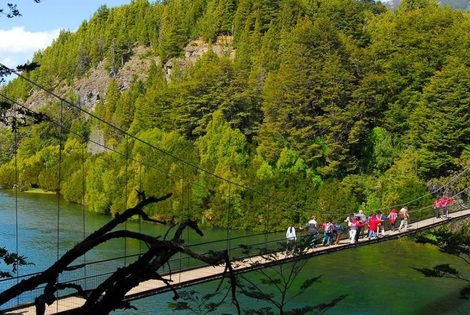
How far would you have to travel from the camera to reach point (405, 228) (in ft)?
45.9

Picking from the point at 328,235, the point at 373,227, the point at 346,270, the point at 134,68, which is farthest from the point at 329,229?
the point at 134,68

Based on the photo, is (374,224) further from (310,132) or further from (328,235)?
(310,132)

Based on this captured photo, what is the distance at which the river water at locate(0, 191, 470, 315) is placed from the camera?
12.0 meters

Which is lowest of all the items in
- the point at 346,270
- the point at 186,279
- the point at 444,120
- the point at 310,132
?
the point at 346,270

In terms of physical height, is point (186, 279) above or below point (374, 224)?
below

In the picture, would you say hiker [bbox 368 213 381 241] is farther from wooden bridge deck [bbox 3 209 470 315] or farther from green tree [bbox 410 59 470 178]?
green tree [bbox 410 59 470 178]

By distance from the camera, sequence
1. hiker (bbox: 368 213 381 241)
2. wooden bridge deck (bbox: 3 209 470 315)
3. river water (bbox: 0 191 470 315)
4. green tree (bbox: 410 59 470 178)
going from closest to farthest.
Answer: wooden bridge deck (bbox: 3 209 470 315) → river water (bbox: 0 191 470 315) → hiker (bbox: 368 213 381 241) → green tree (bbox: 410 59 470 178)

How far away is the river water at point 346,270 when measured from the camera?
11984 mm

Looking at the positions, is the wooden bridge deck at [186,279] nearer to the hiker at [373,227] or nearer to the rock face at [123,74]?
the hiker at [373,227]

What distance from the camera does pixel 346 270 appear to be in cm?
1552

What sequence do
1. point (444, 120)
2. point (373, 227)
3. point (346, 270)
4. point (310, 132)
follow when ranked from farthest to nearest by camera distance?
point (310, 132)
point (444, 120)
point (346, 270)
point (373, 227)

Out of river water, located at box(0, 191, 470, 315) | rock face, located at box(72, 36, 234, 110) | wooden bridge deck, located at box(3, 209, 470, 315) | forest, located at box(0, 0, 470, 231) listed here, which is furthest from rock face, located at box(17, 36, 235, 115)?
wooden bridge deck, located at box(3, 209, 470, 315)

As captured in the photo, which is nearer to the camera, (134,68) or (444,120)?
(444,120)

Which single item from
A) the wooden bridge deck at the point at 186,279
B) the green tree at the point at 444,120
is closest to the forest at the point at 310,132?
the green tree at the point at 444,120
